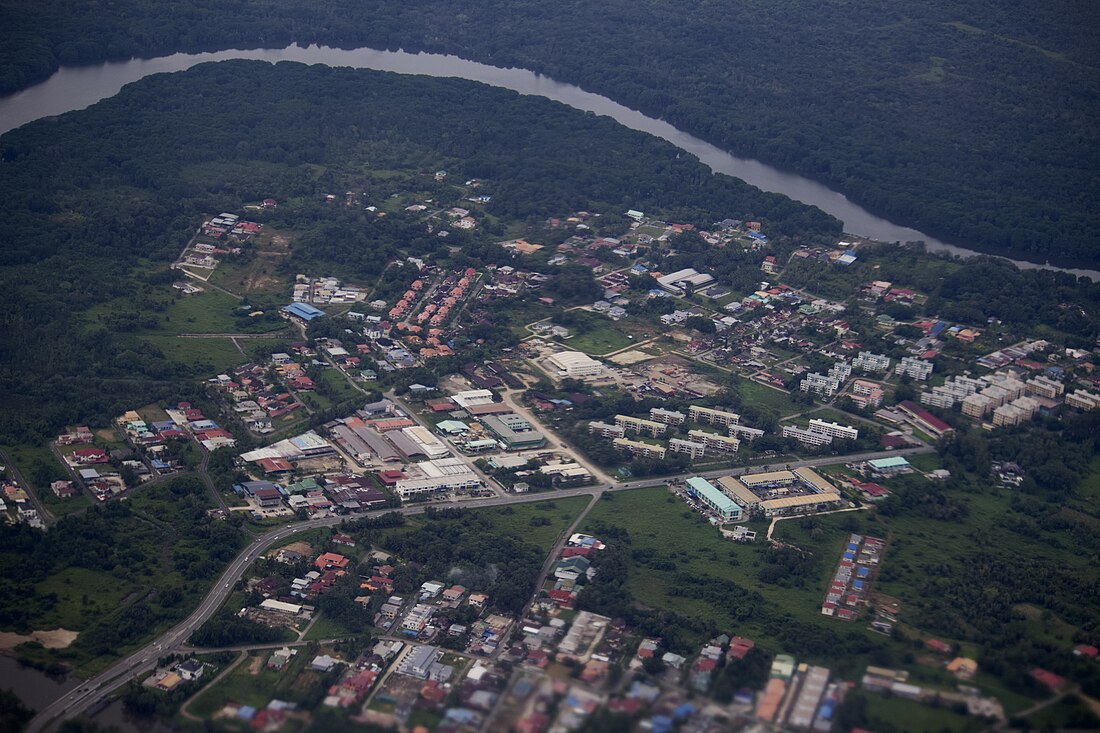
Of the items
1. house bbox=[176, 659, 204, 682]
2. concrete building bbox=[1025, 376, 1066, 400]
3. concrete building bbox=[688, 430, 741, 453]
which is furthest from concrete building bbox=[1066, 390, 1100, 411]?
house bbox=[176, 659, 204, 682]

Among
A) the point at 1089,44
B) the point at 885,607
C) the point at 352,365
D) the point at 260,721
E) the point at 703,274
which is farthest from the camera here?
the point at 1089,44

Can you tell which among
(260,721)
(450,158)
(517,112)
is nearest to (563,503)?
(260,721)

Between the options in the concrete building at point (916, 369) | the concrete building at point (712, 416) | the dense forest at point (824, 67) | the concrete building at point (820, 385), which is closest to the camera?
the concrete building at point (712, 416)

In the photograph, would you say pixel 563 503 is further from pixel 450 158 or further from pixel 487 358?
pixel 450 158

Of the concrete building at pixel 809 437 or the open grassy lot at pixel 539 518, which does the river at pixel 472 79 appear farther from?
the open grassy lot at pixel 539 518

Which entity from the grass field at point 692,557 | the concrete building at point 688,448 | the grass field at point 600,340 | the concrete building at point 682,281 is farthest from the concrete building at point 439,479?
the concrete building at point 682,281
